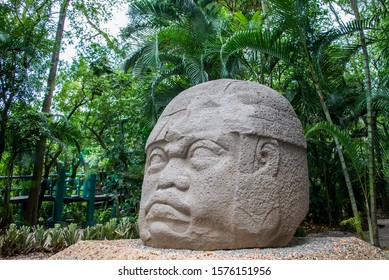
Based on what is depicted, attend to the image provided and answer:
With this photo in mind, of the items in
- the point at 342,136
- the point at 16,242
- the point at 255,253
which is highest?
the point at 342,136

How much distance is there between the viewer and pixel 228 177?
138 inches

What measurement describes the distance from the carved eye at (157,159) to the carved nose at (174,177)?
0.53 feet

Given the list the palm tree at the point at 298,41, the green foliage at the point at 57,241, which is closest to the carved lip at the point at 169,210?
the green foliage at the point at 57,241

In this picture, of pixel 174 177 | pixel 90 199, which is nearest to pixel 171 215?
pixel 174 177

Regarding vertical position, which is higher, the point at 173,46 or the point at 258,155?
the point at 173,46

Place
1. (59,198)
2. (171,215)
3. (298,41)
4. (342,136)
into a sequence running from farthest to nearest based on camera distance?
1. (59,198)
2. (298,41)
3. (342,136)
4. (171,215)

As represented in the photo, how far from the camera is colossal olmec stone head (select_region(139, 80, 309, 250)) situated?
136 inches

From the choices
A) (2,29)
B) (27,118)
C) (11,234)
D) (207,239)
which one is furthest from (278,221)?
(2,29)

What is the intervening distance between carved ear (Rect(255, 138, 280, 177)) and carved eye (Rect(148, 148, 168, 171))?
983mm

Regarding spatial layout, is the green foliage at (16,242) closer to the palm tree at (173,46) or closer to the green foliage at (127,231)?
the green foliage at (127,231)

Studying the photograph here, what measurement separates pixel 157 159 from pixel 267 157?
1.17 meters

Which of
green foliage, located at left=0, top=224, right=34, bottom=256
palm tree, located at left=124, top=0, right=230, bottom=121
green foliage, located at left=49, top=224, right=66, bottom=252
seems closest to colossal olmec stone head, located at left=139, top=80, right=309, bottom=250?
green foliage, located at left=49, top=224, right=66, bottom=252

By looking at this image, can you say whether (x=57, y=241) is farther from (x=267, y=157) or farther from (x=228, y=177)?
(x=267, y=157)

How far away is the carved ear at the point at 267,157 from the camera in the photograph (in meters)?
3.56
